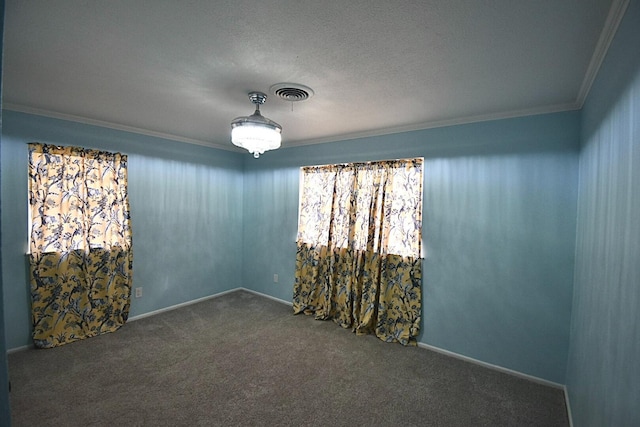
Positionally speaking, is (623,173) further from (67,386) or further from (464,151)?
(67,386)

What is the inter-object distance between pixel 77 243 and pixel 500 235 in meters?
4.31

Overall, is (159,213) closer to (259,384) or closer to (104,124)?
(104,124)

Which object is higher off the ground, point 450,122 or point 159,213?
point 450,122

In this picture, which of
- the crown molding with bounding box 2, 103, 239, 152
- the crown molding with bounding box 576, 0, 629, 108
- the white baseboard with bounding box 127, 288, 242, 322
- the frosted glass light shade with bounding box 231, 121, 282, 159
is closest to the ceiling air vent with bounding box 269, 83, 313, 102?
the frosted glass light shade with bounding box 231, 121, 282, 159

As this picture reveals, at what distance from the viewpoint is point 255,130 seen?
238cm

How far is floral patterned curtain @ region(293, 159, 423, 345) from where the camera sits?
3.45 metres

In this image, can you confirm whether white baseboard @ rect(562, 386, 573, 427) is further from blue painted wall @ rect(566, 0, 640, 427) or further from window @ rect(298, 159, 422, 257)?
window @ rect(298, 159, 422, 257)

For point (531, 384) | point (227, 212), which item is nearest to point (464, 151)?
point (531, 384)

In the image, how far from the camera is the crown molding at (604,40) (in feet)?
4.58

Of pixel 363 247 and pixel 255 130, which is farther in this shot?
pixel 363 247

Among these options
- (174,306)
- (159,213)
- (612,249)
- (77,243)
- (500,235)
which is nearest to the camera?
(612,249)

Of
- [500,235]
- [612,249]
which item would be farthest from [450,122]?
[612,249]

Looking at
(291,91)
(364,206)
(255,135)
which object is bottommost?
(364,206)

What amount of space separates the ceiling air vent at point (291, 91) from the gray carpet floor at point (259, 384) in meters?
2.37
